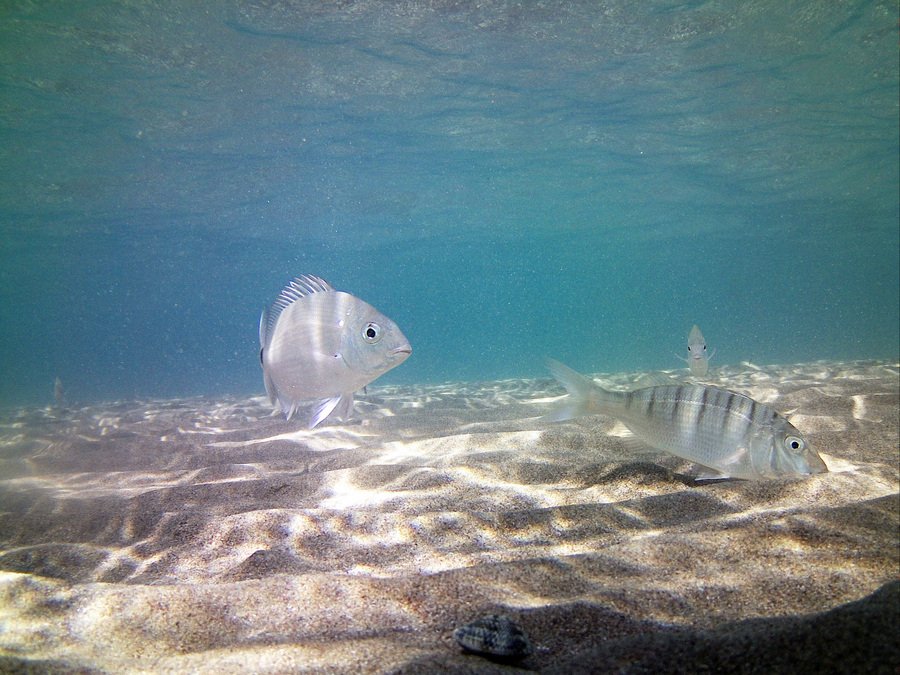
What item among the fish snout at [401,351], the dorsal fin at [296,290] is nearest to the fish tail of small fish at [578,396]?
the fish snout at [401,351]

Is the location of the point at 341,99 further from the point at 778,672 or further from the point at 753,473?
the point at 778,672

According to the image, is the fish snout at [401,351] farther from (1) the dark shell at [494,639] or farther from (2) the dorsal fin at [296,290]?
(1) the dark shell at [494,639]

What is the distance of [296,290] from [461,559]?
2.21 m

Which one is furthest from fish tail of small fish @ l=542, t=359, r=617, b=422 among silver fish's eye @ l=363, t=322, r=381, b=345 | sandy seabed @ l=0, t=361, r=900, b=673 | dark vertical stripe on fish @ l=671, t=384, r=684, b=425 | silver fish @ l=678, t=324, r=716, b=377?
silver fish @ l=678, t=324, r=716, b=377

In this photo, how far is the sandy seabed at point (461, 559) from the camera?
170 centimetres

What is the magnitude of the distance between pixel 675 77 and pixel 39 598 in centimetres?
2089

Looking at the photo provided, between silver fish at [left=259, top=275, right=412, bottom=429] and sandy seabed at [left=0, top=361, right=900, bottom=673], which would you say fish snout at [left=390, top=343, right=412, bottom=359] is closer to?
silver fish at [left=259, top=275, right=412, bottom=429]

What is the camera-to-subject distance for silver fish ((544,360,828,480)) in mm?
3023

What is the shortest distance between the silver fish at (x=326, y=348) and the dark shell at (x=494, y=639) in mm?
1778

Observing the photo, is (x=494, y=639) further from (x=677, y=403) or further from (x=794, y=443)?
(x=794, y=443)

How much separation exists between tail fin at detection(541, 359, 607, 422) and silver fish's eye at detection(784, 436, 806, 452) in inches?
42.9

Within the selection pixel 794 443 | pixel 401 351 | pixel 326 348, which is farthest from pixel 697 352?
pixel 326 348

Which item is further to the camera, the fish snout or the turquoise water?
the turquoise water

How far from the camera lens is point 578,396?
356cm
